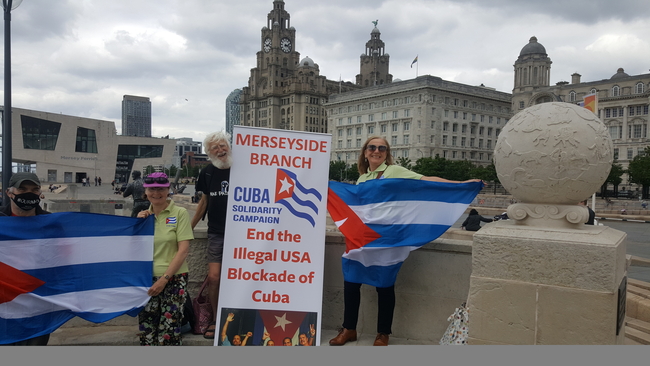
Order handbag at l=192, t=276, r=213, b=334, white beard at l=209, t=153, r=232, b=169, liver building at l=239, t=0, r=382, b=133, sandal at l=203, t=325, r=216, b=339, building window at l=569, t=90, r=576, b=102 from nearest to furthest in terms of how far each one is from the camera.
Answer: white beard at l=209, t=153, r=232, b=169 → sandal at l=203, t=325, r=216, b=339 → handbag at l=192, t=276, r=213, b=334 → building window at l=569, t=90, r=576, b=102 → liver building at l=239, t=0, r=382, b=133

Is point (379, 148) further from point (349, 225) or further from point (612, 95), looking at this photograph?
point (612, 95)

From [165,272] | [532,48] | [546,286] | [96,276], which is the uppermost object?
[532,48]

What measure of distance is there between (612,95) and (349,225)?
90.8m

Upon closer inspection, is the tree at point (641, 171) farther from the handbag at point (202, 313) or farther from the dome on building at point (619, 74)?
the handbag at point (202, 313)

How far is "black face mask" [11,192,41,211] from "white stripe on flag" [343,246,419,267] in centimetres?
282

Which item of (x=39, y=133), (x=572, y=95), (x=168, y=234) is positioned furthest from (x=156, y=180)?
(x=572, y=95)

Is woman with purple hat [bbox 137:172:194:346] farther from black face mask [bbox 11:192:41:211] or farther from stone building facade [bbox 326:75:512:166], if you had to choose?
stone building facade [bbox 326:75:512:166]

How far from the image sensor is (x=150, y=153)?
89.1 m

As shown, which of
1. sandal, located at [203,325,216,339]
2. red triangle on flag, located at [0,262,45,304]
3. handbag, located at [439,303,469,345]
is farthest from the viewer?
sandal, located at [203,325,216,339]

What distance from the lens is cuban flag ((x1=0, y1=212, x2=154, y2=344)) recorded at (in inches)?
152

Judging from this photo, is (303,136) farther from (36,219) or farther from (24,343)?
(24,343)

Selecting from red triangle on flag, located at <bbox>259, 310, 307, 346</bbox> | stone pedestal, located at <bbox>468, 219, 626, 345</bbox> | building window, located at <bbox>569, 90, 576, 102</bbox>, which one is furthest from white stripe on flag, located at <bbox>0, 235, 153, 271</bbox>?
building window, located at <bbox>569, 90, 576, 102</bbox>

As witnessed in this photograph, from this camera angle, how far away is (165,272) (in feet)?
12.8

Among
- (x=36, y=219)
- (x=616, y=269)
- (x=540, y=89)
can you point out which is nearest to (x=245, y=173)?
(x=36, y=219)
